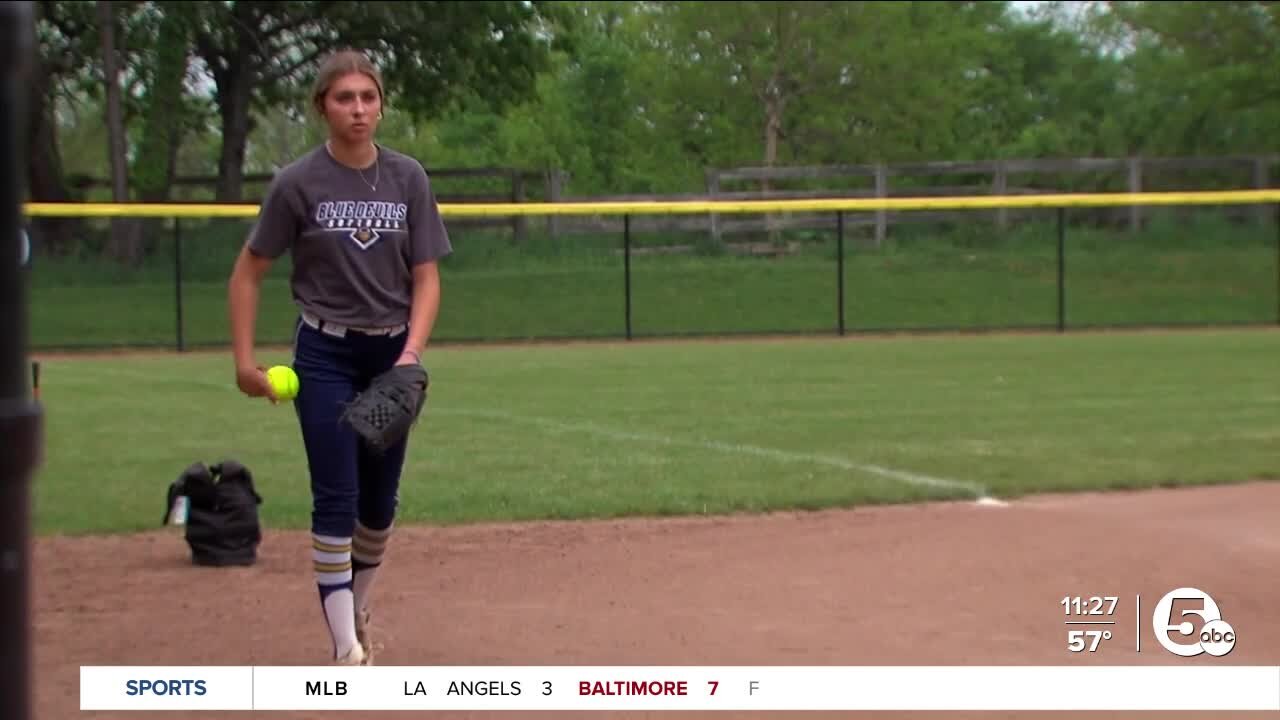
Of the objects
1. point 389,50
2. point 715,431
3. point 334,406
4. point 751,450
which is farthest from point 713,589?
point 389,50

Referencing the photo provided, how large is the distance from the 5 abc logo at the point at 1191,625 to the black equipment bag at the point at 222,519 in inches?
156

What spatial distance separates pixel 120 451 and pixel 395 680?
7.01 m

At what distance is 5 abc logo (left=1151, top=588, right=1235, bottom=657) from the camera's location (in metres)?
5.68

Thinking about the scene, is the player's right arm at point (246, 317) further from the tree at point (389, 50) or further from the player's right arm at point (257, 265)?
the tree at point (389, 50)

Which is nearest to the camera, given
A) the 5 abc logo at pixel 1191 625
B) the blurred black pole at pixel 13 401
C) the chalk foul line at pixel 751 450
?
the blurred black pole at pixel 13 401

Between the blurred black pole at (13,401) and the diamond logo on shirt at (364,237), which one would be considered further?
the diamond logo on shirt at (364,237)

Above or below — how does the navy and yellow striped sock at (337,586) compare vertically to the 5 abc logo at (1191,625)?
above

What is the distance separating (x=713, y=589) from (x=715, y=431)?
18.2 feet

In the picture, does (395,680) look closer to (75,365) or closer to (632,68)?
(75,365)

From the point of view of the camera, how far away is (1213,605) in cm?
627

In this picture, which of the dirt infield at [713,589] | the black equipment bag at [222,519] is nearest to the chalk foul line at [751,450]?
→ the dirt infield at [713,589]

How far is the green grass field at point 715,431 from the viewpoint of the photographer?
372 inches

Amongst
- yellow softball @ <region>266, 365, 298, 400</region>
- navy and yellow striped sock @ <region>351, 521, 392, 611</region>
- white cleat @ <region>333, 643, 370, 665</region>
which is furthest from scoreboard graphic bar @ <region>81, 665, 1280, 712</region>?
yellow softball @ <region>266, 365, 298, 400</region>

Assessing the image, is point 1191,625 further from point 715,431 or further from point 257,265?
point 715,431
